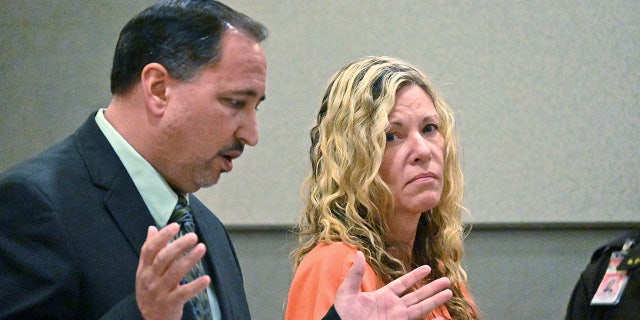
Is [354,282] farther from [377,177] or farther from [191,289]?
[377,177]

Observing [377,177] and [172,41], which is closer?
[172,41]

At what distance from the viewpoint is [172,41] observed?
172 centimetres

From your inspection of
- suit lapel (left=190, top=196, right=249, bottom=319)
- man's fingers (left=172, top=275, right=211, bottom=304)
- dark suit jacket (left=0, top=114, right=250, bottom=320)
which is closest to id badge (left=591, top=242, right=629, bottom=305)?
suit lapel (left=190, top=196, right=249, bottom=319)

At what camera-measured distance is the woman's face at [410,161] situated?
2318mm

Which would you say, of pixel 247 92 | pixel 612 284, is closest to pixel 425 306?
pixel 247 92

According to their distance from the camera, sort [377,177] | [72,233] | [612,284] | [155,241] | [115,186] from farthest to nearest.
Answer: [612,284], [377,177], [115,186], [72,233], [155,241]

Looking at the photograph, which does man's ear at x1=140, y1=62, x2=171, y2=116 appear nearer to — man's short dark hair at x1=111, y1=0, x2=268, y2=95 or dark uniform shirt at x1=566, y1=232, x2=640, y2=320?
man's short dark hair at x1=111, y1=0, x2=268, y2=95

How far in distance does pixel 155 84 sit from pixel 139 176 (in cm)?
17

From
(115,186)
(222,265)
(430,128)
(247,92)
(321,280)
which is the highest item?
(247,92)

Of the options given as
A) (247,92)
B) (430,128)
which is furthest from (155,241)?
(430,128)

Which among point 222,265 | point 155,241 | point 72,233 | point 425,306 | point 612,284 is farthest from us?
point 612,284

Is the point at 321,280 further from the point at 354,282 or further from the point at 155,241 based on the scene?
the point at 155,241

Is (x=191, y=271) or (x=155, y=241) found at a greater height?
(x=155, y=241)

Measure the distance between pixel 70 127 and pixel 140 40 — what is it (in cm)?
182
